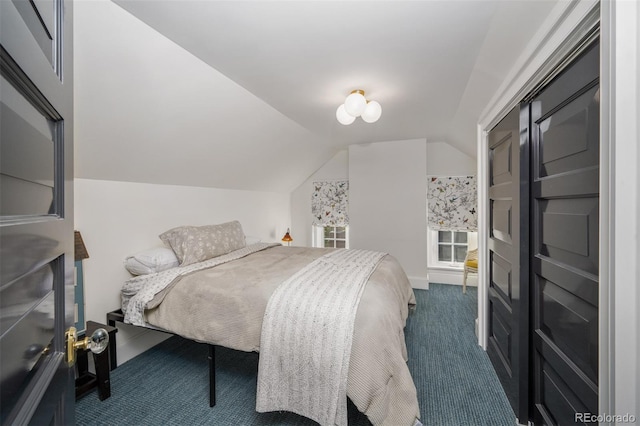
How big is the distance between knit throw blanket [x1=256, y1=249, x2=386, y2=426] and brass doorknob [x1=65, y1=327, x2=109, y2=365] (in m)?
0.91

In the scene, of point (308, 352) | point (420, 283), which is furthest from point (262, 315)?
point (420, 283)

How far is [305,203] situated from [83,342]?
4.48 m

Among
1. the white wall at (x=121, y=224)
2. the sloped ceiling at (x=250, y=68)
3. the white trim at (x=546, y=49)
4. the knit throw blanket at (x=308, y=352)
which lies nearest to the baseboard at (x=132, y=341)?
the white wall at (x=121, y=224)

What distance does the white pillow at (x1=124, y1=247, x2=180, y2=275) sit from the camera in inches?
88.4

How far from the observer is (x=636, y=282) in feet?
2.33

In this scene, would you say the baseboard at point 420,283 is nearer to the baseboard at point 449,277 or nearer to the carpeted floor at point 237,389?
the baseboard at point 449,277

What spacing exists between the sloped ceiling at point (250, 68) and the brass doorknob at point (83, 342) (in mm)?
1476

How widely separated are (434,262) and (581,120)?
371 cm

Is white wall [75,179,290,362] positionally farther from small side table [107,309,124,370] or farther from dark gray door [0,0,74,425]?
dark gray door [0,0,74,425]

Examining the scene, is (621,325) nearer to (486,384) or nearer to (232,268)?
(486,384)

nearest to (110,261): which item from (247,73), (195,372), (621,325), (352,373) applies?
(195,372)

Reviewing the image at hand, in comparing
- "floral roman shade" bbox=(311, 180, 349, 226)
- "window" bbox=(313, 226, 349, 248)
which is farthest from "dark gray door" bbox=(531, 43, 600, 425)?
"window" bbox=(313, 226, 349, 248)

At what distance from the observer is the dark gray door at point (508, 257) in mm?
1545

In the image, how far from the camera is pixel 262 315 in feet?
5.30
